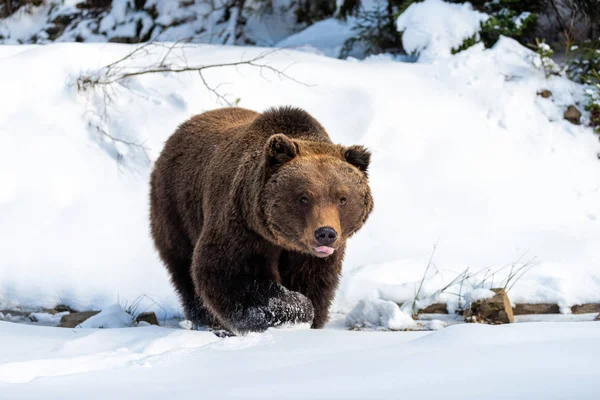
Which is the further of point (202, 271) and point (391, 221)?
point (391, 221)

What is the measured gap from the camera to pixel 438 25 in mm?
9969

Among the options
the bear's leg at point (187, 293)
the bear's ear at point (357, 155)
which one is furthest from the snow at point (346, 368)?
the bear's leg at point (187, 293)

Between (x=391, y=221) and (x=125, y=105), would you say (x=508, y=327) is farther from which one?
(x=125, y=105)

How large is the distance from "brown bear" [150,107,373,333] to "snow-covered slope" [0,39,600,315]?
1585 mm

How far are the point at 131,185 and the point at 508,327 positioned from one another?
5.40 meters

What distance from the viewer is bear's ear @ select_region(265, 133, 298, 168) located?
472 cm

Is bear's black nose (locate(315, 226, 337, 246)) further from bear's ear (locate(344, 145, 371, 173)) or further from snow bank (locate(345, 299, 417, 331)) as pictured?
snow bank (locate(345, 299, 417, 331))

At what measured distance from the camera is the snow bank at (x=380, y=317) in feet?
19.1

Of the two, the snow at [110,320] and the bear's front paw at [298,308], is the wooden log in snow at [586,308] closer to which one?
the bear's front paw at [298,308]

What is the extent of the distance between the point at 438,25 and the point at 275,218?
5973mm

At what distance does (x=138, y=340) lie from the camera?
4531 millimetres

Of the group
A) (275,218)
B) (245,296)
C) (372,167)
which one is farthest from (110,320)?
(372,167)

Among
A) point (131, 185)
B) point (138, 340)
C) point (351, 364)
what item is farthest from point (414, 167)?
point (351, 364)

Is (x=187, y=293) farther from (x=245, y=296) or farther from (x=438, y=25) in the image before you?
(x=438, y=25)
